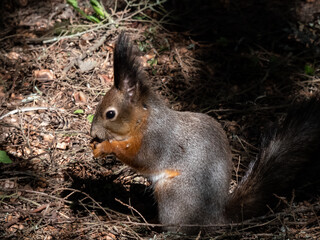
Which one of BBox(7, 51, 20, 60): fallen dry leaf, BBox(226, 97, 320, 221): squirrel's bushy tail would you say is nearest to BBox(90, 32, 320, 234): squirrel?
BBox(226, 97, 320, 221): squirrel's bushy tail

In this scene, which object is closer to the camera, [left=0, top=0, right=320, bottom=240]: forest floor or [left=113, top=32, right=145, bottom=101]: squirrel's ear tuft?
[left=113, top=32, right=145, bottom=101]: squirrel's ear tuft

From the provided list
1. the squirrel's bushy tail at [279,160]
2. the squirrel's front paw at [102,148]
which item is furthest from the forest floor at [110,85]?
the squirrel's front paw at [102,148]

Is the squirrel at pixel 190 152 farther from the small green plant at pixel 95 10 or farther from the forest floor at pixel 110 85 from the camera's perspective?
the small green plant at pixel 95 10

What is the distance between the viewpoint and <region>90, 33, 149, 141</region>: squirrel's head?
2575mm

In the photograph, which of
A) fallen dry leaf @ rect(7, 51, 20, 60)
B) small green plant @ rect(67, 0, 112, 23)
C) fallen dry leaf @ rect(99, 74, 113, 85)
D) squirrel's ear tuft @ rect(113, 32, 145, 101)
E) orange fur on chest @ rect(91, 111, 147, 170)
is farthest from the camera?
small green plant @ rect(67, 0, 112, 23)

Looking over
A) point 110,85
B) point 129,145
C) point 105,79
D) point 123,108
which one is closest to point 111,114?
point 123,108

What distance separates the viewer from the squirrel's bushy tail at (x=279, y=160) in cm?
245

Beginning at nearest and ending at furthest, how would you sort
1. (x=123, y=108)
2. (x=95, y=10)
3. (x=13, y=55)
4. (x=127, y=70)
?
(x=127, y=70) → (x=123, y=108) → (x=13, y=55) → (x=95, y=10)

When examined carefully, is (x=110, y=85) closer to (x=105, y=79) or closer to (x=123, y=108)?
(x=105, y=79)

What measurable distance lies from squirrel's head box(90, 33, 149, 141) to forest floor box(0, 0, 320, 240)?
0.47m

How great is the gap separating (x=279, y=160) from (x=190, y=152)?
22.6 inches

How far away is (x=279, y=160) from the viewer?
250 centimetres

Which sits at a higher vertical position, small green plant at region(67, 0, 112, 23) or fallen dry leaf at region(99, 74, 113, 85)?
small green plant at region(67, 0, 112, 23)

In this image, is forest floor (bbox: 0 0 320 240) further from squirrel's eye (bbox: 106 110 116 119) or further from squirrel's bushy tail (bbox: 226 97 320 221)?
squirrel's eye (bbox: 106 110 116 119)
